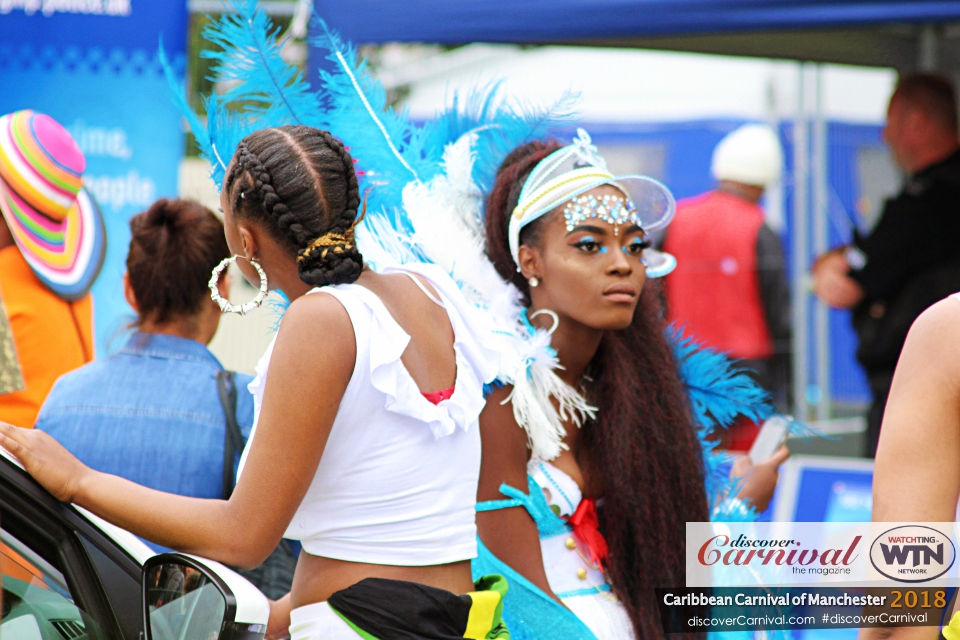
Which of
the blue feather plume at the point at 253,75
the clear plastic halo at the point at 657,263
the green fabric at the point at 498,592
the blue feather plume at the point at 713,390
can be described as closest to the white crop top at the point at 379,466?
the green fabric at the point at 498,592

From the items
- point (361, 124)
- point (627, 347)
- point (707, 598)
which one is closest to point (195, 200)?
point (361, 124)

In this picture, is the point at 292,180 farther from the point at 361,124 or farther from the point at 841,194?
the point at 841,194

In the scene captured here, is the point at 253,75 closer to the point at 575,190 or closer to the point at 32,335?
the point at 575,190

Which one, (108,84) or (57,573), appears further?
(108,84)

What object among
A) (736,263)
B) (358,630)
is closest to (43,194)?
(358,630)

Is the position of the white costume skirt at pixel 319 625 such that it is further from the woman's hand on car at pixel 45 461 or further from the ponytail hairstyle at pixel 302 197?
the ponytail hairstyle at pixel 302 197

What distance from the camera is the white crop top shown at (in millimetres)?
1698

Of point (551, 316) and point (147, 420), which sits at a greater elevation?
point (551, 316)

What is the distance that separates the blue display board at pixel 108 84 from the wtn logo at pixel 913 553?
3268 millimetres

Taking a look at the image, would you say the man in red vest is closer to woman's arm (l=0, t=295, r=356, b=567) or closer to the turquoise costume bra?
the turquoise costume bra

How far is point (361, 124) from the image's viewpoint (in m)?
2.77

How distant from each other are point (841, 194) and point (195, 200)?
5.75 metres

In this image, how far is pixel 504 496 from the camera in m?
2.35

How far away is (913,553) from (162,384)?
5.70 ft
